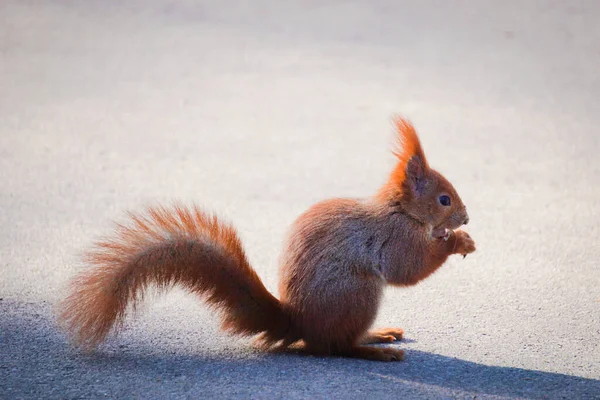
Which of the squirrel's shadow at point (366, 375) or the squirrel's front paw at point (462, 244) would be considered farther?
the squirrel's front paw at point (462, 244)

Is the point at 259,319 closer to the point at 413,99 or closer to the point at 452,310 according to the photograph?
the point at 452,310

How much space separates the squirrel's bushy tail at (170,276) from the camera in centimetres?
229

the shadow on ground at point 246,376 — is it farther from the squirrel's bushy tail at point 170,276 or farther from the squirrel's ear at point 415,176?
the squirrel's ear at point 415,176

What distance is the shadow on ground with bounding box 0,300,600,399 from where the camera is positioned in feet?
7.36

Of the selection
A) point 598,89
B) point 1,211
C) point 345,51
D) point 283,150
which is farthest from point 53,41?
point 598,89

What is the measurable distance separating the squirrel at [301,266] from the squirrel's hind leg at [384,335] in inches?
1.4

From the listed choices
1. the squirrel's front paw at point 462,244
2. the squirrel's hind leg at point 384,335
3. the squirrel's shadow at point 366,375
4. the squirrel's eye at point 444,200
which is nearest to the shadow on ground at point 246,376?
the squirrel's shadow at point 366,375

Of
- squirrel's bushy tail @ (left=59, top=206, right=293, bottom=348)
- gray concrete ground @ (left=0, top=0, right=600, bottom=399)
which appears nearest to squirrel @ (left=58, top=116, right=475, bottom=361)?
squirrel's bushy tail @ (left=59, top=206, right=293, bottom=348)

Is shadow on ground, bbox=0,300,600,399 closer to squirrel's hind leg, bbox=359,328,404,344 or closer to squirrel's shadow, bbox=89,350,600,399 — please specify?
squirrel's shadow, bbox=89,350,600,399

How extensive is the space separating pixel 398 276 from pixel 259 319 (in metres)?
0.40

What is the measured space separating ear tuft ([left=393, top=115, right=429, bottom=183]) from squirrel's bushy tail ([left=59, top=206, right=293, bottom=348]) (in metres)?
0.52

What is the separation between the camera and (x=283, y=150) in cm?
476

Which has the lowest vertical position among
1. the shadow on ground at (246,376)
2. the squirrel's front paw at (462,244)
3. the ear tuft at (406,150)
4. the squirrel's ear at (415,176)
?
the shadow on ground at (246,376)

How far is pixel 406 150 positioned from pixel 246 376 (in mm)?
795
